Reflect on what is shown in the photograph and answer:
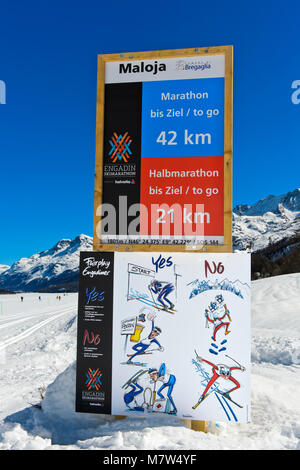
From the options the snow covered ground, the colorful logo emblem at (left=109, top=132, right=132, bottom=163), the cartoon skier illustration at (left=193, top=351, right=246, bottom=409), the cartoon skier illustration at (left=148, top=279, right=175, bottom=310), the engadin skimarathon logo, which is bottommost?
the snow covered ground

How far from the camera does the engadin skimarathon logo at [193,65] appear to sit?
404 centimetres

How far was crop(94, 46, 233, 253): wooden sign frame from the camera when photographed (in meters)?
3.86

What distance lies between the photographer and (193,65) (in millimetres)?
4047

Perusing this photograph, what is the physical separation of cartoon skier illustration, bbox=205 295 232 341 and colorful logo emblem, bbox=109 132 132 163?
2.08 meters

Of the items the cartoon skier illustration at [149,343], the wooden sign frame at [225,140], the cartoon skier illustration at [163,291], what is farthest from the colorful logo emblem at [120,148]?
the cartoon skier illustration at [149,343]

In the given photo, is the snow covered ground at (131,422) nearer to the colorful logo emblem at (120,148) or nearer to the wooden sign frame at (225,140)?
the wooden sign frame at (225,140)

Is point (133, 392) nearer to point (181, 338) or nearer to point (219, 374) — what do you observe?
point (181, 338)

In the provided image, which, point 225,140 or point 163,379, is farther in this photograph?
point 225,140

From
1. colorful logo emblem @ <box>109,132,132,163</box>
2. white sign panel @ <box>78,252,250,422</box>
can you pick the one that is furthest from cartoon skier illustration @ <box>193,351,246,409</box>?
colorful logo emblem @ <box>109,132,132,163</box>

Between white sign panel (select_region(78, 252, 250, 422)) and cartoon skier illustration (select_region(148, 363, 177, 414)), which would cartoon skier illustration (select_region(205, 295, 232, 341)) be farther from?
cartoon skier illustration (select_region(148, 363, 177, 414))

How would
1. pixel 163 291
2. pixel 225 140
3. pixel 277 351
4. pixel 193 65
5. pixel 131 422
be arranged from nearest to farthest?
pixel 131 422, pixel 163 291, pixel 225 140, pixel 193 65, pixel 277 351

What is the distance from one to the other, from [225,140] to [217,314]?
2.08 m

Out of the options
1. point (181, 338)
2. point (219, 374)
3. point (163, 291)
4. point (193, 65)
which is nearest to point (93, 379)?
point (181, 338)
